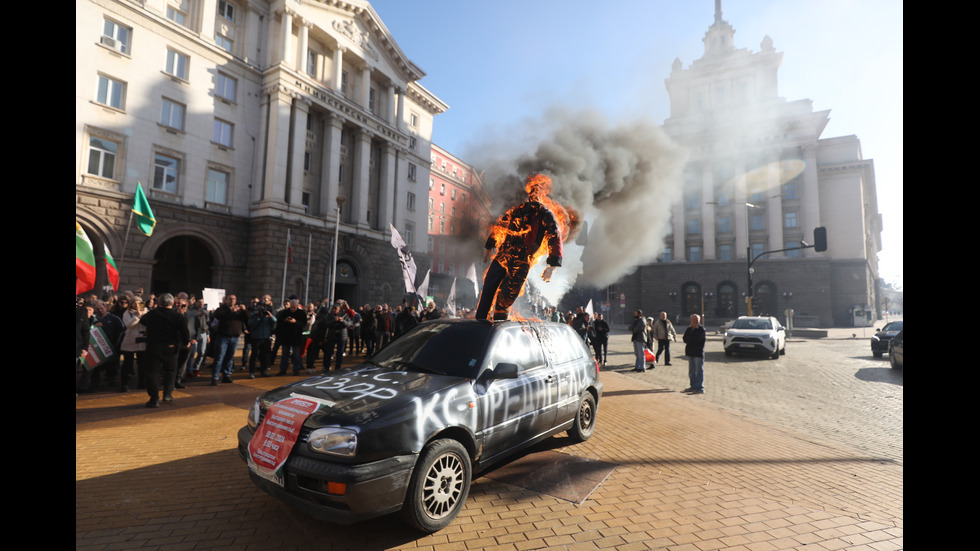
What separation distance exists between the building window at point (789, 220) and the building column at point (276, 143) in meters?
45.5

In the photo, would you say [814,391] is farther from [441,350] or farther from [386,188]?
[386,188]

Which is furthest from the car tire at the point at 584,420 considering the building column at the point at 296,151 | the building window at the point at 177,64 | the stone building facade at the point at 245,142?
the building window at the point at 177,64

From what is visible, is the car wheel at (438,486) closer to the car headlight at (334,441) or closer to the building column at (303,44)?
the car headlight at (334,441)

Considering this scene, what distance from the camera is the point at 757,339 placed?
51.2 feet

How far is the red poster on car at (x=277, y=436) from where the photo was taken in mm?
2920

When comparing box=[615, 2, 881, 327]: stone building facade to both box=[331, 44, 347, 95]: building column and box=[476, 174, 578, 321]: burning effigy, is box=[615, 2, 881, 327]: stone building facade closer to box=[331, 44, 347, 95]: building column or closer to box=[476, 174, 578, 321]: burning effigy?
box=[331, 44, 347, 95]: building column

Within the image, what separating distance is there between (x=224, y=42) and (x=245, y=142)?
17.4 ft

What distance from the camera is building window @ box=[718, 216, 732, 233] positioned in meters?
44.5

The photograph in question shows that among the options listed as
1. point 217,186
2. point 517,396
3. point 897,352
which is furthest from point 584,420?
point 217,186

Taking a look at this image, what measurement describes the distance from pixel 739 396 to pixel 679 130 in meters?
44.4

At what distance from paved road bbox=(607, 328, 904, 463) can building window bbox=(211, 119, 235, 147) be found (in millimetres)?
22255
